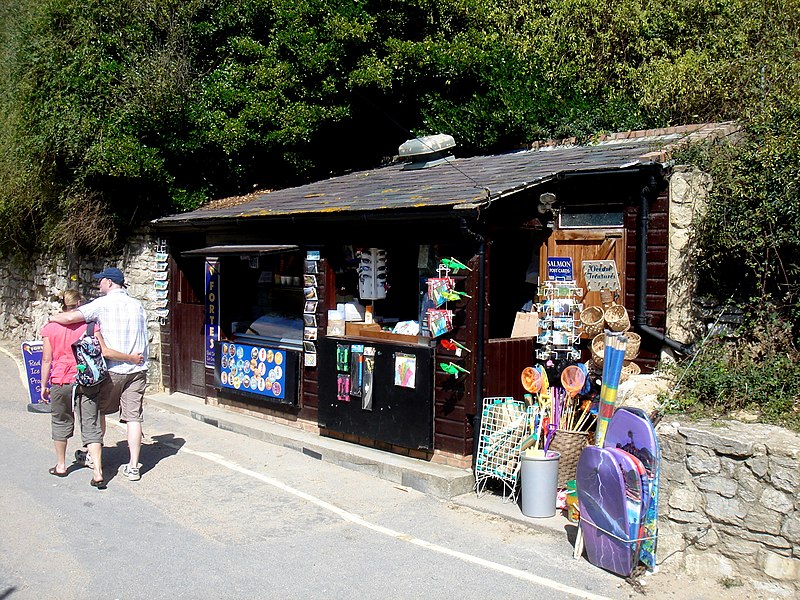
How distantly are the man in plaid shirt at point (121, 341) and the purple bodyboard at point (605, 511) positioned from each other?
4515 mm

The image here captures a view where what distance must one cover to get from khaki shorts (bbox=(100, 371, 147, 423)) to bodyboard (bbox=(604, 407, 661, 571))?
4.79 m

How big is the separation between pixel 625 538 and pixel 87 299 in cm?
1239

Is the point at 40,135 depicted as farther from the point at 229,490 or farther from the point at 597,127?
the point at 597,127

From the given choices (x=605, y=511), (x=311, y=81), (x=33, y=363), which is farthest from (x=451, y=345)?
(x=311, y=81)

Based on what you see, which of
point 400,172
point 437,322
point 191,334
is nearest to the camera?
point 437,322

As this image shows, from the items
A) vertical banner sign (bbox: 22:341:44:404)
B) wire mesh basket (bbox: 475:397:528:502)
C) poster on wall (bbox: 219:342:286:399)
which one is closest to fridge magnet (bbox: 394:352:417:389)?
wire mesh basket (bbox: 475:397:528:502)

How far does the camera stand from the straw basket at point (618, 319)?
8125mm

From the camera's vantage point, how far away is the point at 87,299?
15062 millimetres

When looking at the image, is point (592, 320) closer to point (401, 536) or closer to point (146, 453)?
point (401, 536)

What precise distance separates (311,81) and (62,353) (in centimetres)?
749

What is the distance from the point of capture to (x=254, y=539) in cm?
641

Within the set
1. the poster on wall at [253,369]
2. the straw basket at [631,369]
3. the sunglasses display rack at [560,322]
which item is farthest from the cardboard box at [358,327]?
the straw basket at [631,369]

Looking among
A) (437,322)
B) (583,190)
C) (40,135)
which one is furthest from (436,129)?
(40,135)

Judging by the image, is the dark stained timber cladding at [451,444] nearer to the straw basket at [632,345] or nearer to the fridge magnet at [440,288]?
the fridge magnet at [440,288]
